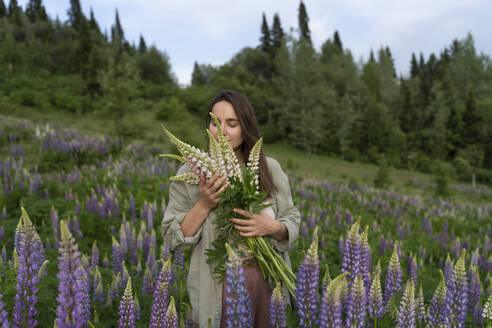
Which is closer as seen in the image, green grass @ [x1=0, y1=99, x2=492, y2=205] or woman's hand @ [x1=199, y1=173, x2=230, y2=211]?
woman's hand @ [x1=199, y1=173, x2=230, y2=211]

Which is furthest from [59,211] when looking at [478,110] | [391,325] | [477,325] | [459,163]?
[478,110]

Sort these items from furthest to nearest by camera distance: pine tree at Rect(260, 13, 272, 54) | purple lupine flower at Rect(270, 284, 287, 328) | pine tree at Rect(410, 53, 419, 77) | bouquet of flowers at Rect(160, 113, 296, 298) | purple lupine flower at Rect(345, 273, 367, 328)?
pine tree at Rect(410, 53, 419, 77)
pine tree at Rect(260, 13, 272, 54)
bouquet of flowers at Rect(160, 113, 296, 298)
purple lupine flower at Rect(270, 284, 287, 328)
purple lupine flower at Rect(345, 273, 367, 328)

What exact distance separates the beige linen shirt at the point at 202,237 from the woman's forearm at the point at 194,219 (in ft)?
0.12

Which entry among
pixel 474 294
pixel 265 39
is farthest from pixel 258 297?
pixel 265 39

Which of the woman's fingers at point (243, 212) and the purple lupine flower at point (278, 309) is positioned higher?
the woman's fingers at point (243, 212)

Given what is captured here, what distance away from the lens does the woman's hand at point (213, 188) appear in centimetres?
214

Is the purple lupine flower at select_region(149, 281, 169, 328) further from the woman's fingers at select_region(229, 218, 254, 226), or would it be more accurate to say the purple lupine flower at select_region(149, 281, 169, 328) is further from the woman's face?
the woman's face

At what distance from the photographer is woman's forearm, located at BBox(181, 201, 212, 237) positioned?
96.2 inches

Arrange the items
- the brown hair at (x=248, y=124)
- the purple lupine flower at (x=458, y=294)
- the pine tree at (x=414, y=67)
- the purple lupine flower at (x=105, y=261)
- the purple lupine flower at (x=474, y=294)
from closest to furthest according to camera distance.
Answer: the purple lupine flower at (x=458, y=294) → the brown hair at (x=248, y=124) → the purple lupine flower at (x=474, y=294) → the purple lupine flower at (x=105, y=261) → the pine tree at (x=414, y=67)

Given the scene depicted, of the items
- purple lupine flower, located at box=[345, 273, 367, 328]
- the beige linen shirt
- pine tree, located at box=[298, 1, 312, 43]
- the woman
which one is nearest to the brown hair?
the woman

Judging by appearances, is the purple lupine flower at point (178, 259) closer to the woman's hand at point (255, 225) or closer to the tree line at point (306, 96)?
the woman's hand at point (255, 225)

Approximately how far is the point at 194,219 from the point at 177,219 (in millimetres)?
175

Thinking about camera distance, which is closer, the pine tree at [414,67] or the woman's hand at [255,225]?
the woman's hand at [255,225]

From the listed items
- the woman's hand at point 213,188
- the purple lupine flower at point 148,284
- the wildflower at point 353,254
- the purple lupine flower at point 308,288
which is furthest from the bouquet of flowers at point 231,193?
the purple lupine flower at point 148,284
